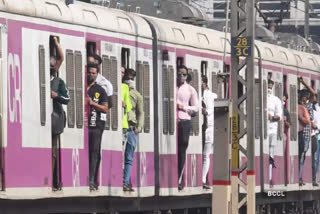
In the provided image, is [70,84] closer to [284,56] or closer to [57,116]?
[57,116]

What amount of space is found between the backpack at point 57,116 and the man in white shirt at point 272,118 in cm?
1092

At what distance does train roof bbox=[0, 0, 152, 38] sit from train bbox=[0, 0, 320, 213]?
19mm

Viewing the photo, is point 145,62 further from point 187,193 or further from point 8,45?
point 8,45

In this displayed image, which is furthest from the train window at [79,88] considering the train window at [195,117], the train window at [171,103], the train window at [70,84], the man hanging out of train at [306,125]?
the man hanging out of train at [306,125]

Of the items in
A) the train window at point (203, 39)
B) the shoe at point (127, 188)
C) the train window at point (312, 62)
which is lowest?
the shoe at point (127, 188)

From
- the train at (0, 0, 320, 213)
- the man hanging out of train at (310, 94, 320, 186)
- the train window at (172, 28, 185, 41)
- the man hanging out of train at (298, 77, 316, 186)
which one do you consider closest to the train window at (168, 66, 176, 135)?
the train at (0, 0, 320, 213)

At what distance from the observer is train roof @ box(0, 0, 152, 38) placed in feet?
64.0

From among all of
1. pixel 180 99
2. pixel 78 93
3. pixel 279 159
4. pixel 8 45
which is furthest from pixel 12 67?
pixel 279 159

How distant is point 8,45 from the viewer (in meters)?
19.0

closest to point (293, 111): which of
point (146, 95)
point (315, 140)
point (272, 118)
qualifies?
point (272, 118)

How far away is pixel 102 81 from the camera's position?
2231 cm

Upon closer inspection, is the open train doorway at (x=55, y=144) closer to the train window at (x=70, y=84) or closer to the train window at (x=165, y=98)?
the train window at (x=70, y=84)

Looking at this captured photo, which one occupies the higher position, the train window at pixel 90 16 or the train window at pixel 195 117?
the train window at pixel 90 16

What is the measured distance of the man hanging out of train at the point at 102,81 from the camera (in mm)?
21953
